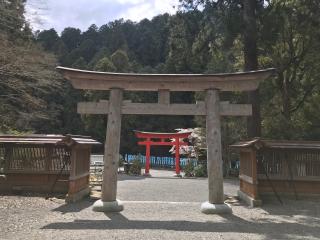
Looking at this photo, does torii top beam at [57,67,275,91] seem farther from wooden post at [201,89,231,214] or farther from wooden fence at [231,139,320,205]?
wooden fence at [231,139,320,205]

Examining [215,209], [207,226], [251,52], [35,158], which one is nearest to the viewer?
[207,226]

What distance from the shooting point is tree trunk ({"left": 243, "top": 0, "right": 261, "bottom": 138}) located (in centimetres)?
1499

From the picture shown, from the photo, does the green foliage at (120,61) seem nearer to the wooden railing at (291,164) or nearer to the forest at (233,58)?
the forest at (233,58)

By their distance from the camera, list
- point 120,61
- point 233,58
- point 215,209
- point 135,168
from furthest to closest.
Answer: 1. point 120,61
2. point 135,168
3. point 233,58
4. point 215,209

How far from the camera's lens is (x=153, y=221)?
881 cm

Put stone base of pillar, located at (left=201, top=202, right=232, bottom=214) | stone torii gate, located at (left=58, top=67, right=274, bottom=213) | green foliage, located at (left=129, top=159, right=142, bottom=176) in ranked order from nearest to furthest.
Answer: stone base of pillar, located at (left=201, top=202, right=232, bottom=214)
stone torii gate, located at (left=58, top=67, right=274, bottom=213)
green foliage, located at (left=129, top=159, right=142, bottom=176)

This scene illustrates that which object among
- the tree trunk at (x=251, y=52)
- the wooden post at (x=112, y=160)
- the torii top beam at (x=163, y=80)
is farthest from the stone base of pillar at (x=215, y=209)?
the tree trunk at (x=251, y=52)

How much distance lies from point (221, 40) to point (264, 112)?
7156mm

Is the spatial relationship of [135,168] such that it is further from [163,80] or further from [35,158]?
[163,80]

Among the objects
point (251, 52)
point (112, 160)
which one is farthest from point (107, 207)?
point (251, 52)

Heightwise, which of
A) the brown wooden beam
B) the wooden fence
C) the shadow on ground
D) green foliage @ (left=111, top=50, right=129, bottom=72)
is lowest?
the shadow on ground

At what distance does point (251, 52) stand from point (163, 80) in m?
6.47

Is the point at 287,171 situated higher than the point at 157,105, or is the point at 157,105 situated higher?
the point at 157,105

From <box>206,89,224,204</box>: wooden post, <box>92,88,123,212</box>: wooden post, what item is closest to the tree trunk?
<box>206,89,224,204</box>: wooden post
